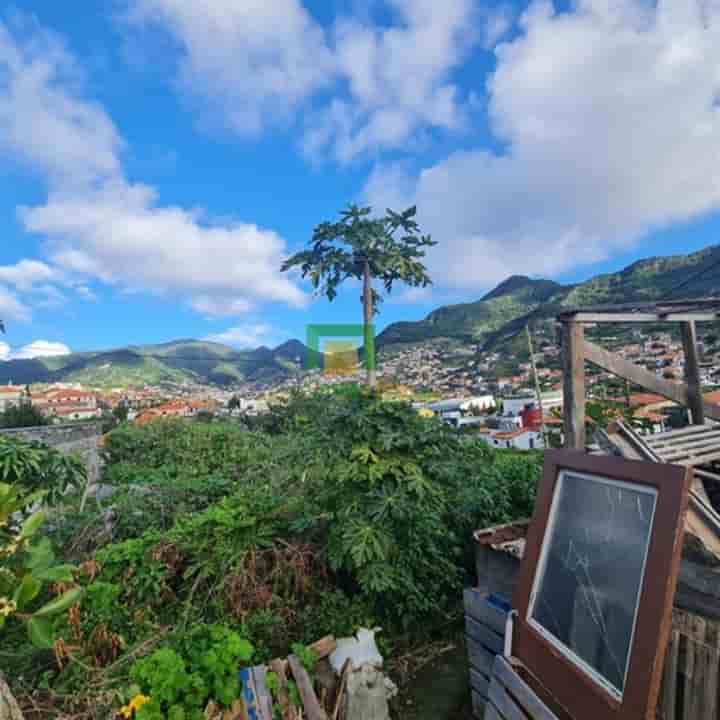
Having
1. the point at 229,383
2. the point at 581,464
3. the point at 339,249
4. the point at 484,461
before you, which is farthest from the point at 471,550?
the point at 229,383

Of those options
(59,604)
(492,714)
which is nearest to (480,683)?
(492,714)

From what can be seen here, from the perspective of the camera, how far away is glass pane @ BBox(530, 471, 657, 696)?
146 centimetres

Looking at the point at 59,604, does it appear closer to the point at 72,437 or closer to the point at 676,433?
the point at 676,433

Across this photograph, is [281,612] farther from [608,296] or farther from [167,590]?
[608,296]

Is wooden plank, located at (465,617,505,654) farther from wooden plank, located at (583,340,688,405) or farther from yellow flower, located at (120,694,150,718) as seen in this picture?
yellow flower, located at (120,694,150,718)

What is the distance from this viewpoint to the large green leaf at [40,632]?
1705 millimetres

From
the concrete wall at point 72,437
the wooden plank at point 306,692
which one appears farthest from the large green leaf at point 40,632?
the concrete wall at point 72,437

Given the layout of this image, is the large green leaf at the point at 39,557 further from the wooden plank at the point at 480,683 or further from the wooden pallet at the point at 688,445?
the wooden pallet at the point at 688,445

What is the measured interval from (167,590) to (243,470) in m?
4.23

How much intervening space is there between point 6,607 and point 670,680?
98.6 inches

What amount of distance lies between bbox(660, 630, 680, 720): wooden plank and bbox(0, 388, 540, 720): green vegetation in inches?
64.8

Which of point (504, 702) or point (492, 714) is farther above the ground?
point (504, 702)

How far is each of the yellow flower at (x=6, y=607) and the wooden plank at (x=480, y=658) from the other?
2329mm

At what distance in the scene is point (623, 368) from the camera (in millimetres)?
2693
